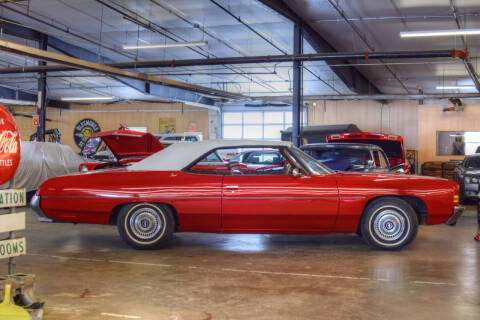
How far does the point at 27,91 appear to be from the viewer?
109ft

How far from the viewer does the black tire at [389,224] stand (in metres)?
5.88

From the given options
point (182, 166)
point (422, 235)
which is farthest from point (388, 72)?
point (182, 166)

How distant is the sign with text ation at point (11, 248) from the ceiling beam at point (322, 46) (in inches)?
459

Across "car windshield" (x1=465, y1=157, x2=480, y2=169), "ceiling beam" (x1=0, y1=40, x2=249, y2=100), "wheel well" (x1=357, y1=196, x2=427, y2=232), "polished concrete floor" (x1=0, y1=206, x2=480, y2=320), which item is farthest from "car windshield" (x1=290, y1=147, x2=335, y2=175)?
"ceiling beam" (x1=0, y1=40, x2=249, y2=100)

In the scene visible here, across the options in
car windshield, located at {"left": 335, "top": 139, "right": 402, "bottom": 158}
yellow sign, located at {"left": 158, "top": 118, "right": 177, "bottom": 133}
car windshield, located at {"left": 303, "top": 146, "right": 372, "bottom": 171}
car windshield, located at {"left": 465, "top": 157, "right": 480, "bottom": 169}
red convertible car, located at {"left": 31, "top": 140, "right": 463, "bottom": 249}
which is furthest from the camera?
yellow sign, located at {"left": 158, "top": 118, "right": 177, "bottom": 133}

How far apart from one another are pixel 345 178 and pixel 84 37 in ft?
55.1

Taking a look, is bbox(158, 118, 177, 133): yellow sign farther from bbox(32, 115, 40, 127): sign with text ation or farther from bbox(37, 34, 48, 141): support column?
bbox(32, 115, 40, 127): sign with text ation

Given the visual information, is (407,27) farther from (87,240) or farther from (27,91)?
(27,91)

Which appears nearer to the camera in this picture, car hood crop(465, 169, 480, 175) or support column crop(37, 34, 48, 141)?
car hood crop(465, 169, 480, 175)

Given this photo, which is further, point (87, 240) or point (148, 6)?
point (148, 6)

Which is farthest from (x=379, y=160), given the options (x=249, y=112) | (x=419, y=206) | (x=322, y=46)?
(x=249, y=112)

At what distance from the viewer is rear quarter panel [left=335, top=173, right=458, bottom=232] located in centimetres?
580

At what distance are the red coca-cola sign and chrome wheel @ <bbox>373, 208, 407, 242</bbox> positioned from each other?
4.03m

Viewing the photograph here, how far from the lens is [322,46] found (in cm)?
1842
